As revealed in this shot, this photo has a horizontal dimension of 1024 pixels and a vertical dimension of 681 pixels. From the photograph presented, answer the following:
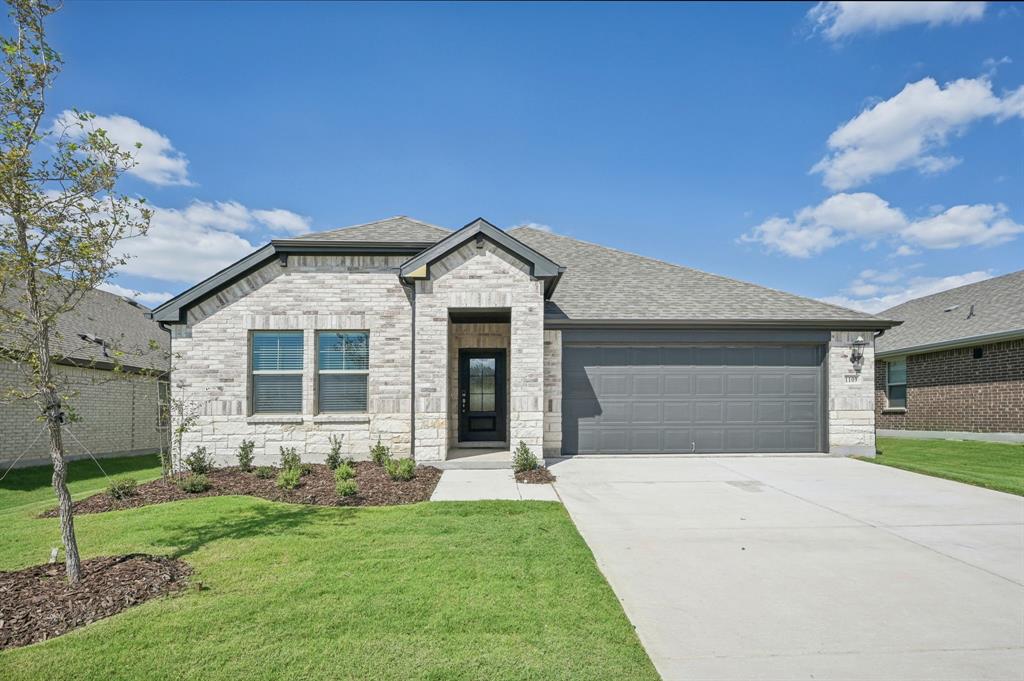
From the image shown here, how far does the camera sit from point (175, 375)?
1080 cm

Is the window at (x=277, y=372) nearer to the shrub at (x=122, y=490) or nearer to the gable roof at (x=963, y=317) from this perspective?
the shrub at (x=122, y=490)

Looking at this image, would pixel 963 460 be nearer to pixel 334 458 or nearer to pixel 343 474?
pixel 343 474

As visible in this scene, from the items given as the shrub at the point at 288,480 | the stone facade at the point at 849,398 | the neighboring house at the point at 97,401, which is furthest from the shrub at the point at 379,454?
the stone facade at the point at 849,398

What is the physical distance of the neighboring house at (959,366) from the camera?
46.7 feet

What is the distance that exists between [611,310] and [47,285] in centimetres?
1004

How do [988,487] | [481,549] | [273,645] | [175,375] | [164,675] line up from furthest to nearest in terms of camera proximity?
[175,375]
[988,487]
[481,549]
[273,645]
[164,675]

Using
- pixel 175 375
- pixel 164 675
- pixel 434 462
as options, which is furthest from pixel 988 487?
pixel 175 375

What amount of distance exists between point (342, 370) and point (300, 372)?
2.92 ft

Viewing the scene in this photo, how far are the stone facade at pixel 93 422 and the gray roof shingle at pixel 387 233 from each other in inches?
213

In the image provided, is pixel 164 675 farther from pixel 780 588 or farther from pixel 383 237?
pixel 383 237

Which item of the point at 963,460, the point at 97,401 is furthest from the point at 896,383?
the point at 97,401

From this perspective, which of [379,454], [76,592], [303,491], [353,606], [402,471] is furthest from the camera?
[379,454]

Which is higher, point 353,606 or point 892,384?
point 892,384

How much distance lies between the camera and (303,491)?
8266 millimetres
